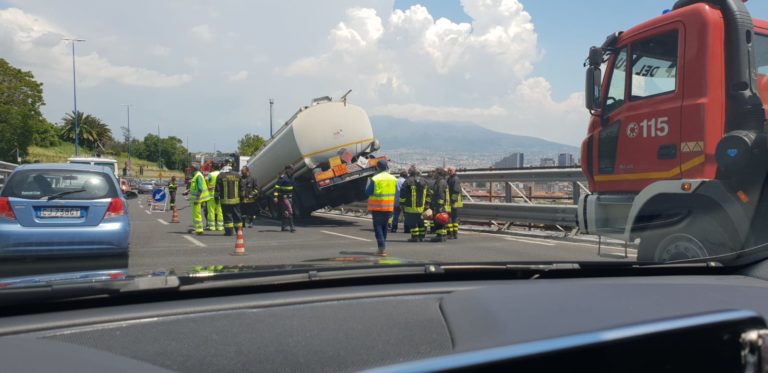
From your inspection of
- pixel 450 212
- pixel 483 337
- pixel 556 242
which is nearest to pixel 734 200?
pixel 483 337

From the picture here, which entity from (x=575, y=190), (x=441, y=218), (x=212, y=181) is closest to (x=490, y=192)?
(x=575, y=190)

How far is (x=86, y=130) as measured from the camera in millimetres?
92000

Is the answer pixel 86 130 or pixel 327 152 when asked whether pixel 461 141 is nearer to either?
pixel 327 152

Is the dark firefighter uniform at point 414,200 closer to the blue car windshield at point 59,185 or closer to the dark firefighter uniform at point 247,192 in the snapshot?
the dark firefighter uniform at point 247,192

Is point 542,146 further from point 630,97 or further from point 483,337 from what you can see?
point 483,337

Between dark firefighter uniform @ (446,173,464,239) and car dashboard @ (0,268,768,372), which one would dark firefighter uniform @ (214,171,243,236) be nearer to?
dark firefighter uniform @ (446,173,464,239)

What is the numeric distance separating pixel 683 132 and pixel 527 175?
801cm

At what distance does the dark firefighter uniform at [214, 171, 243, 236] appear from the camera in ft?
40.7

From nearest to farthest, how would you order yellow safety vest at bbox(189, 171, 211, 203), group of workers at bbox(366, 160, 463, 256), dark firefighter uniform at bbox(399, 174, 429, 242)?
group of workers at bbox(366, 160, 463, 256), dark firefighter uniform at bbox(399, 174, 429, 242), yellow safety vest at bbox(189, 171, 211, 203)

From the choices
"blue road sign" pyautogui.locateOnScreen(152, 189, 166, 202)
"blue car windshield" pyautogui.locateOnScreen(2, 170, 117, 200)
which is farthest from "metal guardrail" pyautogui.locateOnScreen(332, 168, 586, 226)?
"blue road sign" pyautogui.locateOnScreen(152, 189, 166, 202)

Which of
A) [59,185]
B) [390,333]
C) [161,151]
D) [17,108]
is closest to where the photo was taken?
[390,333]

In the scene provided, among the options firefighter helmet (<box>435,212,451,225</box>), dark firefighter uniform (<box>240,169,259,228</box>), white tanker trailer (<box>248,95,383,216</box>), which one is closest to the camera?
firefighter helmet (<box>435,212,451,225</box>)

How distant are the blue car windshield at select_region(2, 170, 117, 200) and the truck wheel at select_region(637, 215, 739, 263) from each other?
667 cm

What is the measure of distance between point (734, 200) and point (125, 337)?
15.7 feet
